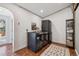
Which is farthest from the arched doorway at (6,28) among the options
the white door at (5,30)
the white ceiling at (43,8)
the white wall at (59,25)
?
the white wall at (59,25)

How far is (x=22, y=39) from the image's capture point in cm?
143

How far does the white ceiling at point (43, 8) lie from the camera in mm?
1318

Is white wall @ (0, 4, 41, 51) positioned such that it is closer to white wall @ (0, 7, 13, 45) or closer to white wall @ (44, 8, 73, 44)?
white wall @ (0, 7, 13, 45)

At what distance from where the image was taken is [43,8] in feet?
4.67

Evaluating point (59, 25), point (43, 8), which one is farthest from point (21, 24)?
point (59, 25)

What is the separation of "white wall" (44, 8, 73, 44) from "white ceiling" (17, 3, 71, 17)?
105mm

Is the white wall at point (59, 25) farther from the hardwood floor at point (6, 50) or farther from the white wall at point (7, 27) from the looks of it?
the hardwood floor at point (6, 50)

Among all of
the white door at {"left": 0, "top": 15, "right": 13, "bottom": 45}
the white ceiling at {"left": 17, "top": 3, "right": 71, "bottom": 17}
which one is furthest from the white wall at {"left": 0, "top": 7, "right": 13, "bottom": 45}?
the white ceiling at {"left": 17, "top": 3, "right": 71, "bottom": 17}

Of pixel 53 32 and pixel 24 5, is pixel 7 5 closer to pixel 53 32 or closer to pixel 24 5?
pixel 24 5

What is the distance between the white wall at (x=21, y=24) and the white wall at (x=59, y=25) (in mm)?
397

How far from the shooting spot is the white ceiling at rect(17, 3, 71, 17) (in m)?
1.32

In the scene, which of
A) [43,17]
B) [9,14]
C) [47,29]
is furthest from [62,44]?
[9,14]

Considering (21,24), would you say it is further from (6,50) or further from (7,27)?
(6,50)

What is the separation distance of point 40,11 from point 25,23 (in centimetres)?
38
